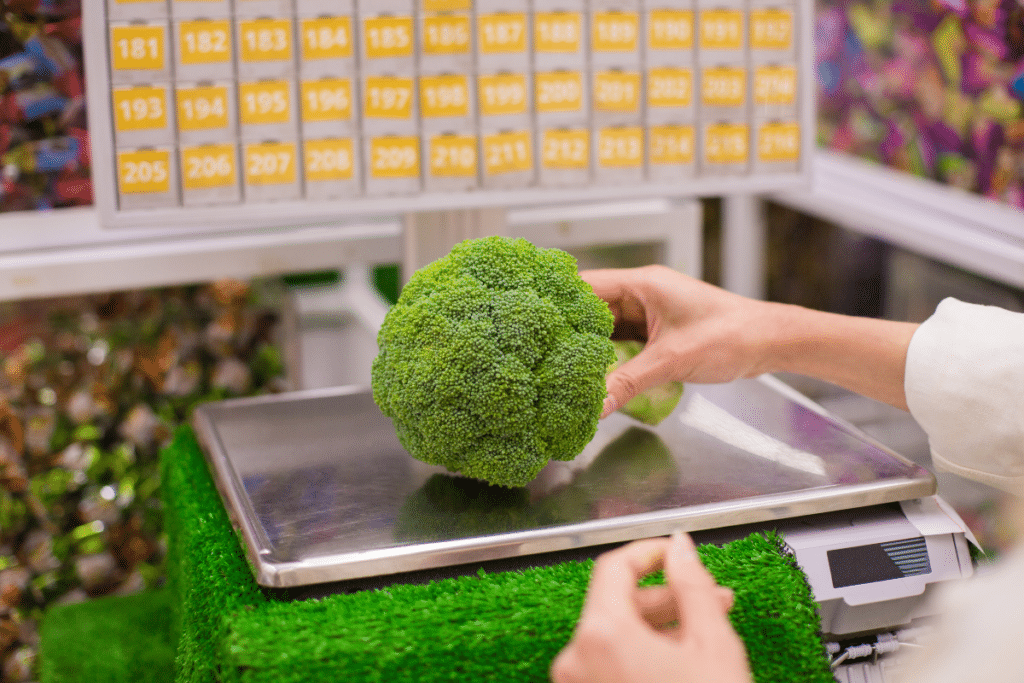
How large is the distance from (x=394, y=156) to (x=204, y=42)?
289 mm

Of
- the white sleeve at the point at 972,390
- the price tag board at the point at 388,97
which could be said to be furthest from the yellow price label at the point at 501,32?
the white sleeve at the point at 972,390

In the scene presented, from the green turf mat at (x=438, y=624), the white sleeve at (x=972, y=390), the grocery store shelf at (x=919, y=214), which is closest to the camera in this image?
the green turf mat at (x=438, y=624)

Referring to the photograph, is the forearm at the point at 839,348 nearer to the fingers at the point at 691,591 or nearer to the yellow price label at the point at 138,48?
the fingers at the point at 691,591

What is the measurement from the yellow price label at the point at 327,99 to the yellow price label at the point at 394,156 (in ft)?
0.20

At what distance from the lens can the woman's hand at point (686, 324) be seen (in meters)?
1.13

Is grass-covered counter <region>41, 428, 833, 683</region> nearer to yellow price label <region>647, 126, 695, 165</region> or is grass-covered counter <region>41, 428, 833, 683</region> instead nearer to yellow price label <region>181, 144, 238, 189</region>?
yellow price label <region>181, 144, 238, 189</region>

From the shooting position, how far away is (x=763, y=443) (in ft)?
3.74

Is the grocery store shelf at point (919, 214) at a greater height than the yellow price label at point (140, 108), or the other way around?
the yellow price label at point (140, 108)

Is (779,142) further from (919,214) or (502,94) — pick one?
(919,214)

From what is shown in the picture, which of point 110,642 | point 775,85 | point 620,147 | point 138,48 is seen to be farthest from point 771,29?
point 110,642

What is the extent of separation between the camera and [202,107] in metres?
1.25

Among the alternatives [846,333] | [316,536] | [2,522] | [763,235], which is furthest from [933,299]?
[2,522]

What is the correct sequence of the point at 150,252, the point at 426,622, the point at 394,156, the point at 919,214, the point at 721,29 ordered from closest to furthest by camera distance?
1. the point at 426,622
2. the point at 394,156
3. the point at 721,29
4. the point at 150,252
5. the point at 919,214

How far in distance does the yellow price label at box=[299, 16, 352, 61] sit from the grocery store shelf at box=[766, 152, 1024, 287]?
2.55 ft
